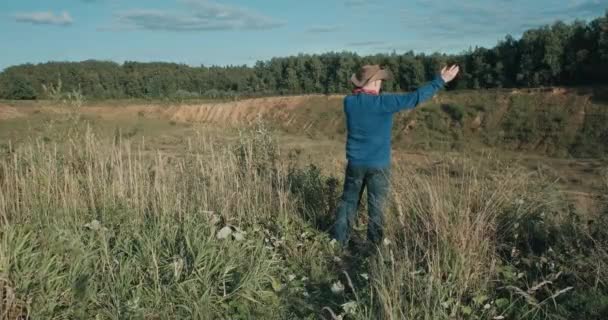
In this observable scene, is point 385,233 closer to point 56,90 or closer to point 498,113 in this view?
point 56,90

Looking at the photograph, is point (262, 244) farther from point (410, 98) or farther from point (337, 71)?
point (337, 71)

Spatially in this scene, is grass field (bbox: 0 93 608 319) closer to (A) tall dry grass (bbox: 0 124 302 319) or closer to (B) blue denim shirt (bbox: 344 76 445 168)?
(A) tall dry grass (bbox: 0 124 302 319)

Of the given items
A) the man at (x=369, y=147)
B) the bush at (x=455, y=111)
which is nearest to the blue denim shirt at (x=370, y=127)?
the man at (x=369, y=147)

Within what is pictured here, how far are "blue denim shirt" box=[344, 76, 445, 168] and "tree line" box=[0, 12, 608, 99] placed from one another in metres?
4.69

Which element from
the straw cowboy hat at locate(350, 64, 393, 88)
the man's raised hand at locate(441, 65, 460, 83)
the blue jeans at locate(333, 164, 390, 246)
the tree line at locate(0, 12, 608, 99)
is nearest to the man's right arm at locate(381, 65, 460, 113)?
the man's raised hand at locate(441, 65, 460, 83)

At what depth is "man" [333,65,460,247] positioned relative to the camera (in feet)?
19.6

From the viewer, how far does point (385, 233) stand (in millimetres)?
5793

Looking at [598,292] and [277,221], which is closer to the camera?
[598,292]

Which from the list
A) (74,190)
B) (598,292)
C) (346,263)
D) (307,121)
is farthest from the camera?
(307,121)

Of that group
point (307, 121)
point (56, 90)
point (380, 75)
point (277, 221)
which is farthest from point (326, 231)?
point (307, 121)

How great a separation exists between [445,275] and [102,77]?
85234mm

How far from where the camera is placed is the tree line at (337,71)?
34.8 meters

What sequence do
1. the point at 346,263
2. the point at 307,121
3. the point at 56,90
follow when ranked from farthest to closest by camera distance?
the point at 307,121
the point at 56,90
the point at 346,263

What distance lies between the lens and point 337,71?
58.2 m
